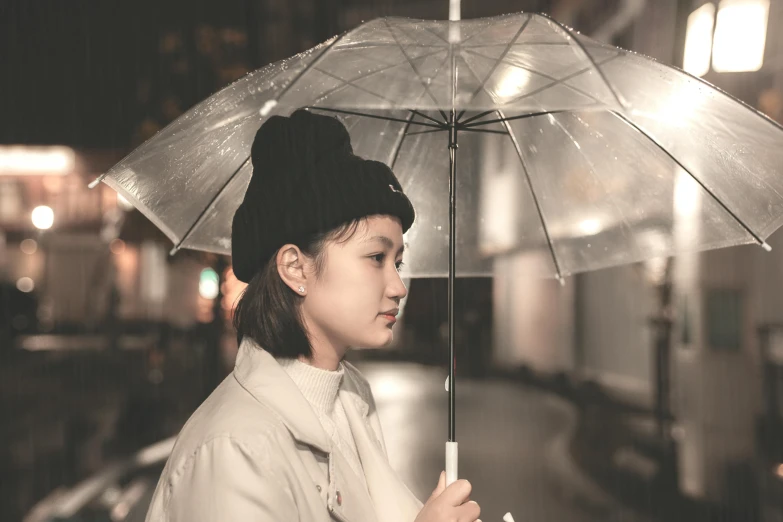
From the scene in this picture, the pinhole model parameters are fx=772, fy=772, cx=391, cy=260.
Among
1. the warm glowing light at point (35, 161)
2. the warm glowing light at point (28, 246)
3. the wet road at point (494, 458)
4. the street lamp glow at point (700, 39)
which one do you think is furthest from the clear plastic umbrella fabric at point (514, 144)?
the warm glowing light at point (28, 246)

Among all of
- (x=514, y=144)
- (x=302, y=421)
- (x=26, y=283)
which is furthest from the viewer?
(x=26, y=283)

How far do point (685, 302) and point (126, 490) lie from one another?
11845 mm

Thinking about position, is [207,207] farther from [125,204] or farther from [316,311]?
[125,204]

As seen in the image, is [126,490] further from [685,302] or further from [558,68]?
[685,302]


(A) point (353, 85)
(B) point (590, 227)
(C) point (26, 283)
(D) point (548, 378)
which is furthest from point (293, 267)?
(C) point (26, 283)

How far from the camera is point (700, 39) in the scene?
11266 mm

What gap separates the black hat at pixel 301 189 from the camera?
86.2 inches

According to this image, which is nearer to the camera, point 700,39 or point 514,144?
point 514,144

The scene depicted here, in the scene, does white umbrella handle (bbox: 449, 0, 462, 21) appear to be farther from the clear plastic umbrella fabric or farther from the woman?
the woman

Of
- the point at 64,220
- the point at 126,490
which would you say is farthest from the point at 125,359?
the point at 64,220

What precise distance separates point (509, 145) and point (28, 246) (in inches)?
2037

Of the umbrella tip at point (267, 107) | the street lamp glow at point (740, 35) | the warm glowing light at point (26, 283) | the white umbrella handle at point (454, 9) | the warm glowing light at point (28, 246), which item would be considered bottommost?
the warm glowing light at point (26, 283)

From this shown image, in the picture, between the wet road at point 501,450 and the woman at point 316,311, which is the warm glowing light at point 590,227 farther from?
the wet road at point 501,450

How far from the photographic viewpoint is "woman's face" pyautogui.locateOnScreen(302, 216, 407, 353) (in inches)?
86.7
